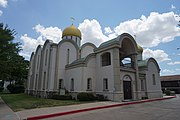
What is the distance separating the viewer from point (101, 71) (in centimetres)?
1869

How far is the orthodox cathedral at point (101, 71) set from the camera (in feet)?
56.1

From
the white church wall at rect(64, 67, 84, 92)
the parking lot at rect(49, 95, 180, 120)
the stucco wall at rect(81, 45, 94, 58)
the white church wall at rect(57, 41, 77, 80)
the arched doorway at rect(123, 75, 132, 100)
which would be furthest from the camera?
the stucco wall at rect(81, 45, 94, 58)

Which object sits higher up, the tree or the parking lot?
the tree

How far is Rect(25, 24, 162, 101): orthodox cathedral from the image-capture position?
56.1 feet

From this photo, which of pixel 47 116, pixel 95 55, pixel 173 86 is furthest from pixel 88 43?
pixel 173 86

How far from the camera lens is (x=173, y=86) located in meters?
42.1

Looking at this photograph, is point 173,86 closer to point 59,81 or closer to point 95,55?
point 95,55

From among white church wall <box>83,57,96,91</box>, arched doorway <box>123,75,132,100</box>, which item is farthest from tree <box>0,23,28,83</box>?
arched doorway <box>123,75,132,100</box>

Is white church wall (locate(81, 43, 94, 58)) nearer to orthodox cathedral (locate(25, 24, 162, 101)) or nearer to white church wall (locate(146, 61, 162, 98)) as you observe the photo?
orthodox cathedral (locate(25, 24, 162, 101))

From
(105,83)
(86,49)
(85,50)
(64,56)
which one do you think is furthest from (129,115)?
(86,49)

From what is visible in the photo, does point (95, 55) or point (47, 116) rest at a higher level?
point (95, 55)

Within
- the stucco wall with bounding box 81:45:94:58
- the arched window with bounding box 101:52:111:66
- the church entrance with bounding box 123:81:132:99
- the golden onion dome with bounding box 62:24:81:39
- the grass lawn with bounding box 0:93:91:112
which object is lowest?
the grass lawn with bounding box 0:93:91:112

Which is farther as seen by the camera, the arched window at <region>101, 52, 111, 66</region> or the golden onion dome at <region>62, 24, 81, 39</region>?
the golden onion dome at <region>62, 24, 81, 39</region>

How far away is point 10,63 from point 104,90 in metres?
11.6
